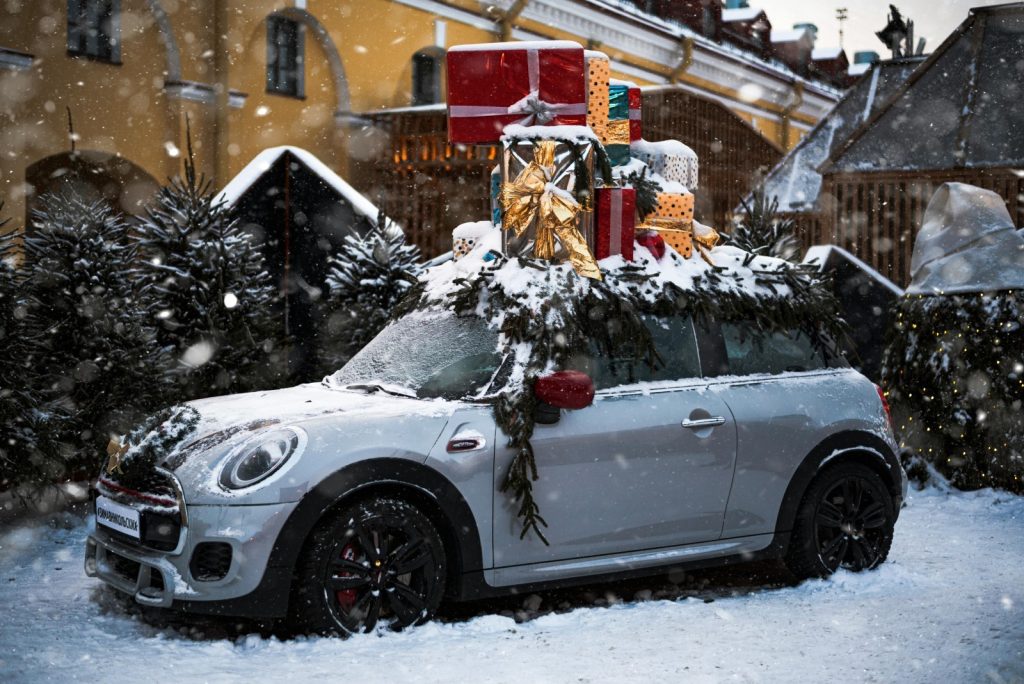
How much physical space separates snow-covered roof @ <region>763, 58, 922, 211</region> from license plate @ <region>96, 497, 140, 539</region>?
1985cm

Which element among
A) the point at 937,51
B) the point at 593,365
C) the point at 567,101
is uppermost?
the point at 937,51

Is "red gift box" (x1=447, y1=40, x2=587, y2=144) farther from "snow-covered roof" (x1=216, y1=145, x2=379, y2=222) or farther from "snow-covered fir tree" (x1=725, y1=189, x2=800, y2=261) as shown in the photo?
"snow-covered fir tree" (x1=725, y1=189, x2=800, y2=261)

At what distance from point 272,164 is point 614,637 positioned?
6741 mm

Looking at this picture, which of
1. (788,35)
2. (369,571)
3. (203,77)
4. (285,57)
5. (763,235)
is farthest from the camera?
(788,35)

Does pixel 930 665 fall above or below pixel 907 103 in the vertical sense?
below

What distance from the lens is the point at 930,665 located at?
5148mm

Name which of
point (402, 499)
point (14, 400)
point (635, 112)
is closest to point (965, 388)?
point (635, 112)

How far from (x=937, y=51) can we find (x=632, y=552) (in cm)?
1260

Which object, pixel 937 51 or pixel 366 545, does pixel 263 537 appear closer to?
pixel 366 545

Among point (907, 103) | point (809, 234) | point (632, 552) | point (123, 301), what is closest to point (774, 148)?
point (809, 234)

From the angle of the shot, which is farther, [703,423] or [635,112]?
[635,112]

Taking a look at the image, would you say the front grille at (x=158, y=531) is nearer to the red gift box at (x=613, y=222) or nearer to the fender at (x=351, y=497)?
the fender at (x=351, y=497)

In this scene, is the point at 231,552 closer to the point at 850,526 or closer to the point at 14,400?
the point at 14,400

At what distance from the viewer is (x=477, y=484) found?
5520 mm
